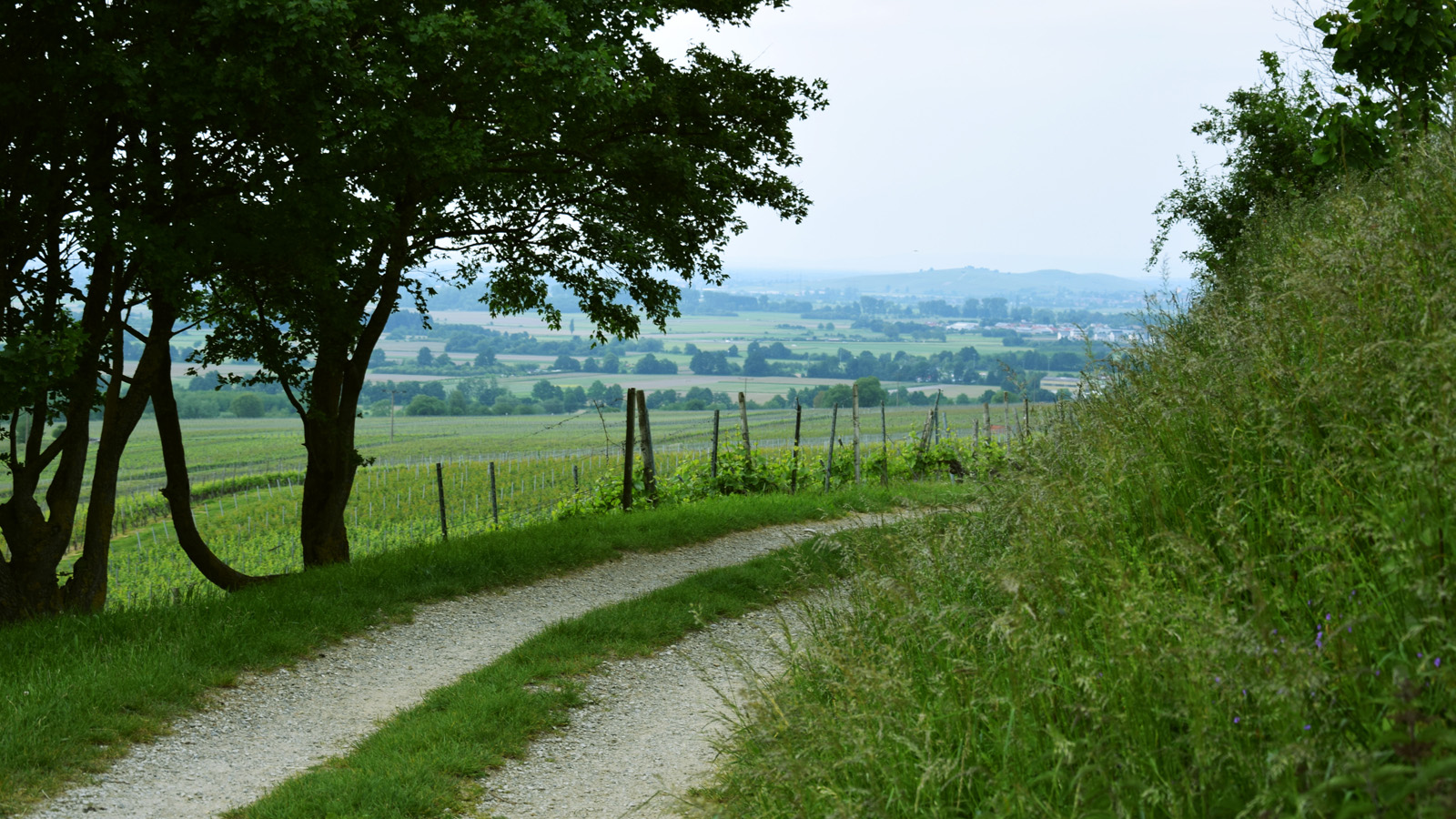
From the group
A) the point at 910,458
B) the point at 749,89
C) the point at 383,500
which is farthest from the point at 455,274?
the point at 383,500

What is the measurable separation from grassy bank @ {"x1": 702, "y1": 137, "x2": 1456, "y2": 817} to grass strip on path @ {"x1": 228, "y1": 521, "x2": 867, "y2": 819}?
2.72 ft

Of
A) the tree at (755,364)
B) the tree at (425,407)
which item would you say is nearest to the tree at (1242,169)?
the tree at (425,407)

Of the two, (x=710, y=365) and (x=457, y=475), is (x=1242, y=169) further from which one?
(x=710, y=365)

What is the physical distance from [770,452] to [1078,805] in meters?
18.6

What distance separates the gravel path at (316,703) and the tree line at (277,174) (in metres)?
3.31

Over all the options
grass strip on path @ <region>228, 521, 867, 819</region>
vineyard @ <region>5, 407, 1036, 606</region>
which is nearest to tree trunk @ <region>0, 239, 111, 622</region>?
vineyard @ <region>5, 407, 1036, 606</region>

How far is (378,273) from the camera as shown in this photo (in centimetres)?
1205

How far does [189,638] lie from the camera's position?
23.5ft

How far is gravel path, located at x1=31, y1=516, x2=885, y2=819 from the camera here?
5039 mm

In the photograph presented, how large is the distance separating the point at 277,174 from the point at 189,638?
13.4 ft

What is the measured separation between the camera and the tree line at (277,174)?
25.8 feet

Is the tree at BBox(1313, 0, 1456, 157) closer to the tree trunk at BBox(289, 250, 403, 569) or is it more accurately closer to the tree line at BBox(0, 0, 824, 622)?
the tree line at BBox(0, 0, 824, 622)

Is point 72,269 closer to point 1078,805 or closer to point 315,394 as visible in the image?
point 315,394

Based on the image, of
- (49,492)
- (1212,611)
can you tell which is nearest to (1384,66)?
(1212,611)
